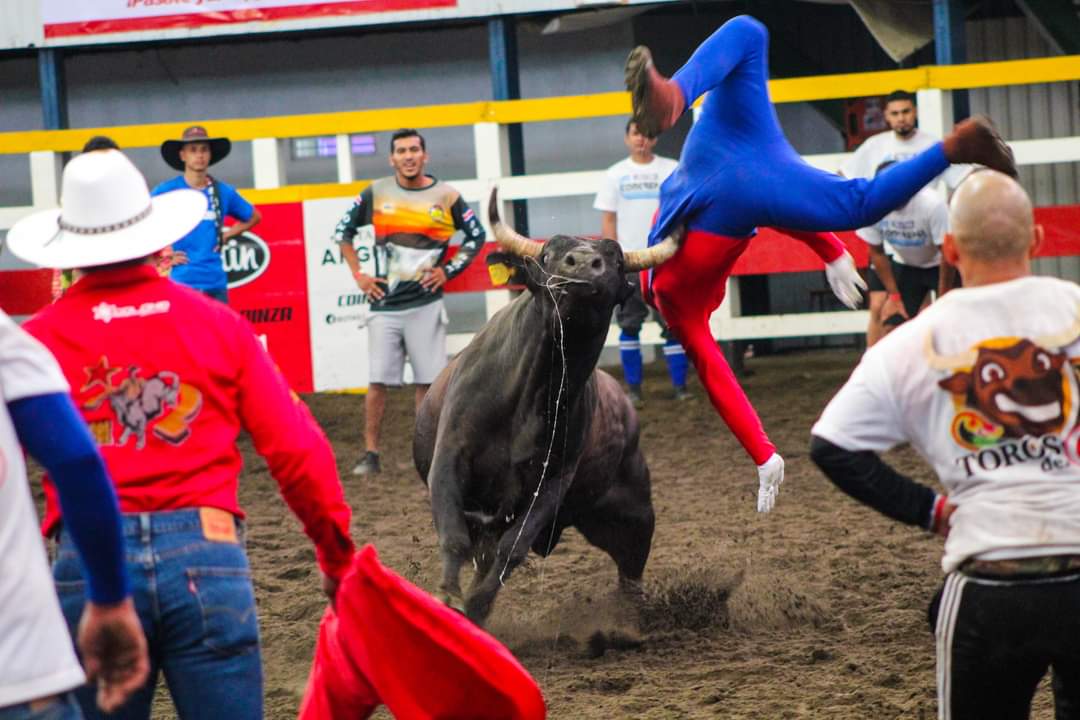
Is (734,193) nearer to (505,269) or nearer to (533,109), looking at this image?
(505,269)

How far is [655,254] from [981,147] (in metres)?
1.43

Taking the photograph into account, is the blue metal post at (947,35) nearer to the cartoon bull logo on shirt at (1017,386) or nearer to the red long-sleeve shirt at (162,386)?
the cartoon bull logo on shirt at (1017,386)

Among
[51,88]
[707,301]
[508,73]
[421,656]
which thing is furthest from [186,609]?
[51,88]

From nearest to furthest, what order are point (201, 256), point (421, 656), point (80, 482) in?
point (80, 482) < point (421, 656) < point (201, 256)

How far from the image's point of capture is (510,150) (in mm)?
12820

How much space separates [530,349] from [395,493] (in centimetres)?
350

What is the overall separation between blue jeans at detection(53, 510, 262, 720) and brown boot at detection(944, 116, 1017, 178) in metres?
3.25

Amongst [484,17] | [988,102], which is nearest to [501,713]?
[484,17]

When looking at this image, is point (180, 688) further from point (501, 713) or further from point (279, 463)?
point (501, 713)

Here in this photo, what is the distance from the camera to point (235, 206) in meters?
10.5

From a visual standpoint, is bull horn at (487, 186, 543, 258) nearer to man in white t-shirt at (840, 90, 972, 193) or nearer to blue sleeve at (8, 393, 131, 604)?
blue sleeve at (8, 393, 131, 604)

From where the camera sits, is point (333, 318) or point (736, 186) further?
point (333, 318)

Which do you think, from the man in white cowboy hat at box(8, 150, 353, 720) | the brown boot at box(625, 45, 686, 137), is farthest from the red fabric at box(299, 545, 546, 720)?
the brown boot at box(625, 45, 686, 137)

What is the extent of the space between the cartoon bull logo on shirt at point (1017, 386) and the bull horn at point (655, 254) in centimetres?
304
